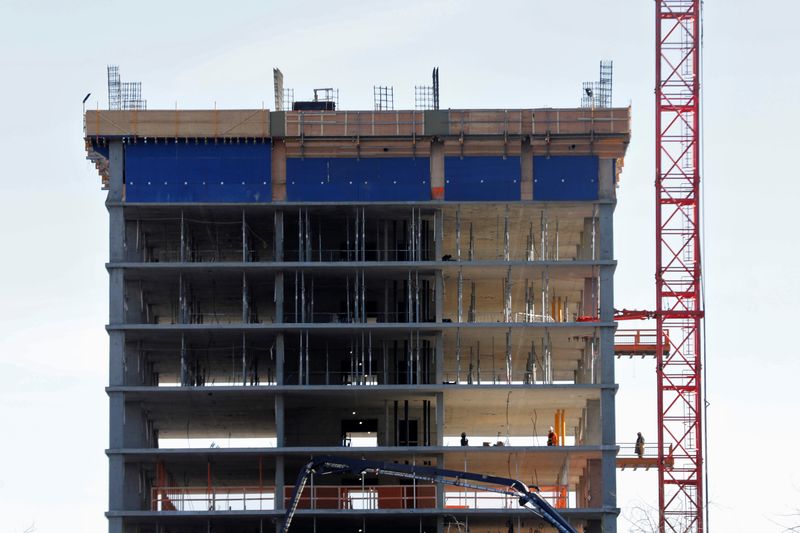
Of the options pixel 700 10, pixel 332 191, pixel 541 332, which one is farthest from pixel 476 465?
pixel 700 10

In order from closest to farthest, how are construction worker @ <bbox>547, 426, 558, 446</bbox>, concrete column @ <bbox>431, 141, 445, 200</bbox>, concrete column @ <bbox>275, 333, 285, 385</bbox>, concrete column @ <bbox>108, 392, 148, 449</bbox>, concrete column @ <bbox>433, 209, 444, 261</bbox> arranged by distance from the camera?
1. concrete column @ <bbox>108, 392, 148, 449</bbox>
2. concrete column @ <bbox>275, 333, 285, 385</bbox>
3. concrete column @ <bbox>431, 141, 445, 200</bbox>
4. concrete column @ <bbox>433, 209, 444, 261</bbox>
5. construction worker @ <bbox>547, 426, 558, 446</bbox>

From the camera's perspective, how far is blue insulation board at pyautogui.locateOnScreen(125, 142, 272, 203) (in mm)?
133125

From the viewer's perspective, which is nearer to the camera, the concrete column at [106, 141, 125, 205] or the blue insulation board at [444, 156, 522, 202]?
the blue insulation board at [444, 156, 522, 202]

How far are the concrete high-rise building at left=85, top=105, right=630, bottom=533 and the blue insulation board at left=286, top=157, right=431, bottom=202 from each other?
0.07m

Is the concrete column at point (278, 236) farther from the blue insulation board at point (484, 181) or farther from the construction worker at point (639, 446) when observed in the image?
the construction worker at point (639, 446)

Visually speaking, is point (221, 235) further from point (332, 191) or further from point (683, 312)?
point (683, 312)

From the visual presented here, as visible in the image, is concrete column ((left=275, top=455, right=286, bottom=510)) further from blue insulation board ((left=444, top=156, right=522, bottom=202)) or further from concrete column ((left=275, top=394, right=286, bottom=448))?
blue insulation board ((left=444, top=156, right=522, bottom=202))

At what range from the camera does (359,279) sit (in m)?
136

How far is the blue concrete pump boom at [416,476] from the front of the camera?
399ft

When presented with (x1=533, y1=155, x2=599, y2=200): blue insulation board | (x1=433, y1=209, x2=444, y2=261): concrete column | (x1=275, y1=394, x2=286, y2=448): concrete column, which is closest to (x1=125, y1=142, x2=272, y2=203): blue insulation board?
(x1=433, y1=209, x2=444, y2=261): concrete column

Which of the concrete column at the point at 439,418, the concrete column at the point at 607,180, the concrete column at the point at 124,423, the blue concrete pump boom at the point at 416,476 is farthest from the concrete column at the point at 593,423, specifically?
the concrete column at the point at 124,423

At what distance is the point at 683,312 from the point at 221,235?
31.0 meters

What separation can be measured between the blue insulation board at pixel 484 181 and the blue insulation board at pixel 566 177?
3.82 ft

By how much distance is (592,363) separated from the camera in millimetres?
135250
